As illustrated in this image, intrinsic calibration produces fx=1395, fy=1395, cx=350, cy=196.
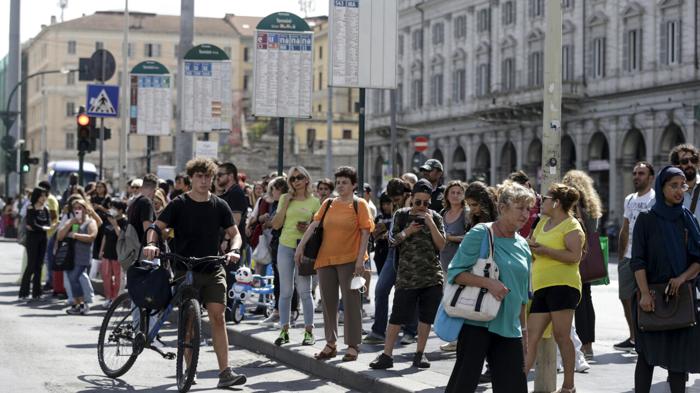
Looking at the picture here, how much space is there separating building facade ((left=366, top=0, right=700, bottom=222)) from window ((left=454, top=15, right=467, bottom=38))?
4.0 inches

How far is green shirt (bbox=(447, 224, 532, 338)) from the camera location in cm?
824

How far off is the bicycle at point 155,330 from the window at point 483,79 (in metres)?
57.2

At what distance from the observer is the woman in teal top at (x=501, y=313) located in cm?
826

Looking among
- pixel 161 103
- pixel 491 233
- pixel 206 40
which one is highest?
pixel 206 40

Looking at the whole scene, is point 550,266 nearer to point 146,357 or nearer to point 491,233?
point 491,233

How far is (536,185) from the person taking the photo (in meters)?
61.7

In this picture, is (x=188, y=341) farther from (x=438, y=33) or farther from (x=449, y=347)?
(x=438, y=33)

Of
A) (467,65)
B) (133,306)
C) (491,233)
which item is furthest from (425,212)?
(467,65)

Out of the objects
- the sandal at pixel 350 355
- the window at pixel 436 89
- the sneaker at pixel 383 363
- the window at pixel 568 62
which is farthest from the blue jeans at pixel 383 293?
the window at pixel 436 89

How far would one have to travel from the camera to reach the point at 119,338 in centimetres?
1195

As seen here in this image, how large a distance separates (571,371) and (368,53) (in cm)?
792

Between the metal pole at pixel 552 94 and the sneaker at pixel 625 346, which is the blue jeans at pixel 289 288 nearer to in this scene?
the metal pole at pixel 552 94

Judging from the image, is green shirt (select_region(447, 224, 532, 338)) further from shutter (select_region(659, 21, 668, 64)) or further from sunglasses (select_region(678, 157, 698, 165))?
shutter (select_region(659, 21, 668, 64))

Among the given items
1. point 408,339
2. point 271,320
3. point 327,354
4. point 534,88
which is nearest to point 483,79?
point 534,88
